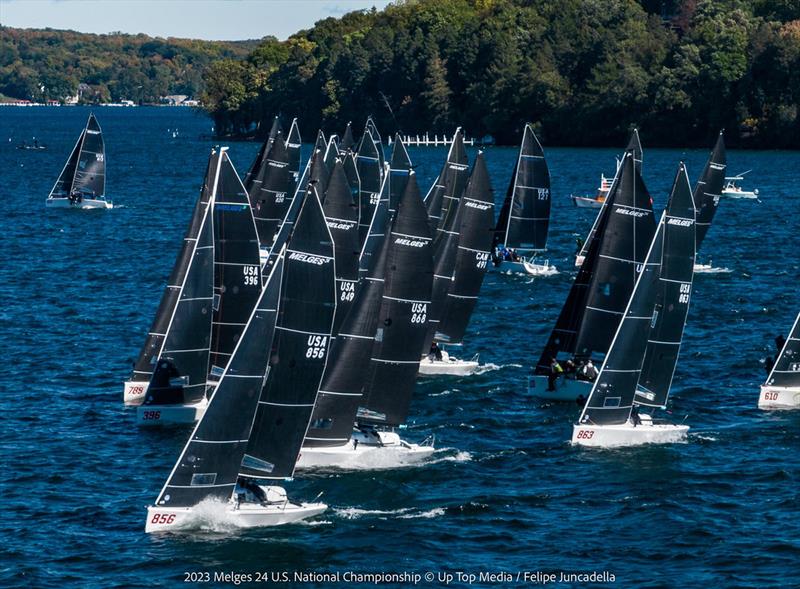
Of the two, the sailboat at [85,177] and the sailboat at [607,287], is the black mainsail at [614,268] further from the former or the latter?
the sailboat at [85,177]

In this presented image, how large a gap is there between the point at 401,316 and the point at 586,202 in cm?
7965

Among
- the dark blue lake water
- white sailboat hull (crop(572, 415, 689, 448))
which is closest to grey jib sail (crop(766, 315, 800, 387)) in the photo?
the dark blue lake water

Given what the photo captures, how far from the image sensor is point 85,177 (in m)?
120

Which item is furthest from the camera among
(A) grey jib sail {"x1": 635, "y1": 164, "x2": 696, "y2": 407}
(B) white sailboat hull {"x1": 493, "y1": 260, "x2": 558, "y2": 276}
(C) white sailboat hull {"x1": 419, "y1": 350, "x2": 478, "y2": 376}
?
(B) white sailboat hull {"x1": 493, "y1": 260, "x2": 558, "y2": 276}

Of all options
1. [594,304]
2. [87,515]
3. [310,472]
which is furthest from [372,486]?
[594,304]

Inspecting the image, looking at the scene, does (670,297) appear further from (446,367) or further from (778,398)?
(446,367)

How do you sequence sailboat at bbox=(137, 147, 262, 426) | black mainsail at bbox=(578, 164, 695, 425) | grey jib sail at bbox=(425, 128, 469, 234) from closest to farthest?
black mainsail at bbox=(578, 164, 695, 425) → sailboat at bbox=(137, 147, 262, 426) → grey jib sail at bbox=(425, 128, 469, 234)

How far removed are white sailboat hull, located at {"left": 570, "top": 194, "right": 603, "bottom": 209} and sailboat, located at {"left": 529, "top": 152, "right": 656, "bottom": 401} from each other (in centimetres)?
6843

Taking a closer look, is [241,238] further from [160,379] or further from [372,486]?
[372,486]

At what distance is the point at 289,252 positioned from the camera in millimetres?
36094

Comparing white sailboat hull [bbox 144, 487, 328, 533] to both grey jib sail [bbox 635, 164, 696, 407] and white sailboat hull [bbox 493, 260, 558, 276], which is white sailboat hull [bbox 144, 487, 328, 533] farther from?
white sailboat hull [bbox 493, 260, 558, 276]

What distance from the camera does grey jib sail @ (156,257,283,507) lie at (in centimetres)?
3572

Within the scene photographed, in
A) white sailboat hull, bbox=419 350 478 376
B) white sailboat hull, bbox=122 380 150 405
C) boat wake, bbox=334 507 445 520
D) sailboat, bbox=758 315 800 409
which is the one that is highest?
sailboat, bbox=758 315 800 409

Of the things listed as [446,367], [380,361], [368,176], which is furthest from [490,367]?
[368,176]
